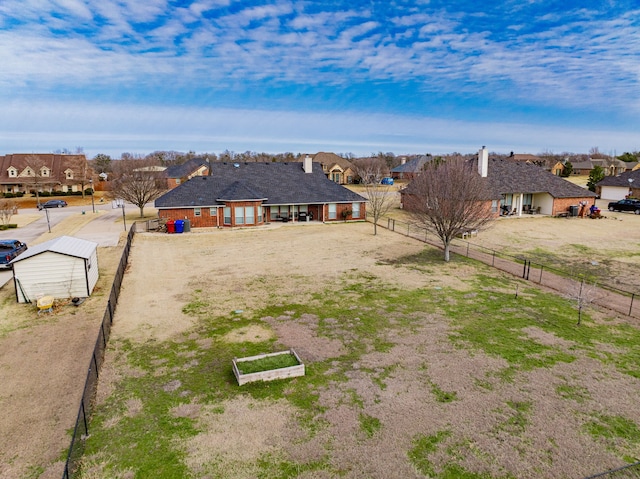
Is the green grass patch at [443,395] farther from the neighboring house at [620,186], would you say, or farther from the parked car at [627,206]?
the neighboring house at [620,186]

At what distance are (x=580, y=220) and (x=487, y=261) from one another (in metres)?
22.7

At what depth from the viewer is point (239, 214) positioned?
37.7m

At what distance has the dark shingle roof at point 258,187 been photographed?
37.2 m

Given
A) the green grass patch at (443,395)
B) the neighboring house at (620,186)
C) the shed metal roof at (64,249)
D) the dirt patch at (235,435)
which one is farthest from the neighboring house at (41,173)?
the neighboring house at (620,186)

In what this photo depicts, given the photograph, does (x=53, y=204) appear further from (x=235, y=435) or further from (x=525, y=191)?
(x=525, y=191)

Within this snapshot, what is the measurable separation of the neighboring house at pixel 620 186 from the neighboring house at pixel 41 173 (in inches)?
2959

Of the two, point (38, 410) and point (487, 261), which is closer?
point (38, 410)

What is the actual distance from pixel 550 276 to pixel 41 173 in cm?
7329

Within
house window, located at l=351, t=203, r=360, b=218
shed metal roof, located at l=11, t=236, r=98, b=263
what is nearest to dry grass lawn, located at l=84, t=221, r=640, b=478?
shed metal roof, located at l=11, t=236, r=98, b=263

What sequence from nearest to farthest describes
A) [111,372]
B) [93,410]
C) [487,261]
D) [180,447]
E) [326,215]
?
1. [180,447]
2. [93,410]
3. [111,372]
4. [487,261]
5. [326,215]

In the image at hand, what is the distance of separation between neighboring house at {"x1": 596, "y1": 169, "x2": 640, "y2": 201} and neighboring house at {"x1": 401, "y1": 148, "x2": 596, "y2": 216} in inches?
512

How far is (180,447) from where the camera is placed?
355 inches

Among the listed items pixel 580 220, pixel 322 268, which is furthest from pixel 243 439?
pixel 580 220

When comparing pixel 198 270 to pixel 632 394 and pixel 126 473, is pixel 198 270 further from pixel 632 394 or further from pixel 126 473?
pixel 632 394
